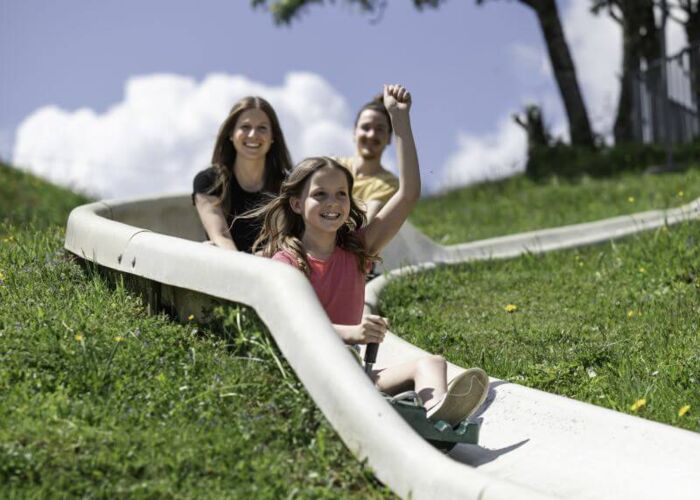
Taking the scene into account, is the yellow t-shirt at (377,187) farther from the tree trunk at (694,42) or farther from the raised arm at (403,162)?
the tree trunk at (694,42)

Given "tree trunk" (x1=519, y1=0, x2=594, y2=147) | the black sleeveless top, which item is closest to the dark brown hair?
the black sleeveless top

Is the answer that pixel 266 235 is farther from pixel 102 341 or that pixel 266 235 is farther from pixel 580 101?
pixel 580 101

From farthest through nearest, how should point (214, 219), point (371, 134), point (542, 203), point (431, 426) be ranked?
point (542, 203)
point (371, 134)
point (214, 219)
point (431, 426)

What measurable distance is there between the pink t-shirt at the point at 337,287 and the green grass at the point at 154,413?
390 mm

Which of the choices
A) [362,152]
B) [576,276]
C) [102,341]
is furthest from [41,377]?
[576,276]

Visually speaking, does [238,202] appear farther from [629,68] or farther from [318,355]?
[629,68]

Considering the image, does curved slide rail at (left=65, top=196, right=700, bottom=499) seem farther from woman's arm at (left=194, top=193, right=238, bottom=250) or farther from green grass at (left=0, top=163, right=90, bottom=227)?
green grass at (left=0, top=163, right=90, bottom=227)

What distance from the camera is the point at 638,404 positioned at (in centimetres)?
452

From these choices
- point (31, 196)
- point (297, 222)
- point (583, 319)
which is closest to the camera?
point (297, 222)

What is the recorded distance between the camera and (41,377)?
4016 mm

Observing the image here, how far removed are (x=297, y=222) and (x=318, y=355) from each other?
992mm

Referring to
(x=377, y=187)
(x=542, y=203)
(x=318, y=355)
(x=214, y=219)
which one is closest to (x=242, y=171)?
(x=214, y=219)

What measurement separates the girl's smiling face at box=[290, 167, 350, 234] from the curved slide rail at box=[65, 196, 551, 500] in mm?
380

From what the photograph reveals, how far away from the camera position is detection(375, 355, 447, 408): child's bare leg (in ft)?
13.5
